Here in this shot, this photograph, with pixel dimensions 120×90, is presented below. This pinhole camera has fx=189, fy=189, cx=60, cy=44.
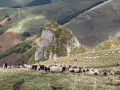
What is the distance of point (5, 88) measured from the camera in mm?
27750

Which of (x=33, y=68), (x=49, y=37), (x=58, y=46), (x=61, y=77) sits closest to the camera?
(x=61, y=77)

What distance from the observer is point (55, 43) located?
373 ft

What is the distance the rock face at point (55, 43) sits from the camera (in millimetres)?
110188

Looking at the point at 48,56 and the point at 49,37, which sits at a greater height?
the point at 49,37

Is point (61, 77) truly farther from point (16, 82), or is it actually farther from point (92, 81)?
point (16, 82)

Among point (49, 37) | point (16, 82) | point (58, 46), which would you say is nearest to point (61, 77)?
point (16, 82)

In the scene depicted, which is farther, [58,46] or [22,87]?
[58,46]

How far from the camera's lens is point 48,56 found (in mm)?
113625

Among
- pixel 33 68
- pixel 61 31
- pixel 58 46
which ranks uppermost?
pixel 61 31

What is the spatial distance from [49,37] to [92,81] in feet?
298

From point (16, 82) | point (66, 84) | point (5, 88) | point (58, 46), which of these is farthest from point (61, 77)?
point (58, 46)

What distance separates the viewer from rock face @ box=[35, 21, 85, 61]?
110188 mm

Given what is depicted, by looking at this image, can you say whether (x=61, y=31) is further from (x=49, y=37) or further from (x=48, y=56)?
(x=48, y=56)

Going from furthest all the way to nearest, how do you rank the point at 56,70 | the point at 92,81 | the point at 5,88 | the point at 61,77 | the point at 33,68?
the point at 33,68 → the point at 56,70 → the point at 61,77 → the point at 92,81 → the point at 5,88
